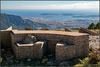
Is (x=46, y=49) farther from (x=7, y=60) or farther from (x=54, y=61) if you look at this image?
(x=7, y=60)

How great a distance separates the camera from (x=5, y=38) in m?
16.0

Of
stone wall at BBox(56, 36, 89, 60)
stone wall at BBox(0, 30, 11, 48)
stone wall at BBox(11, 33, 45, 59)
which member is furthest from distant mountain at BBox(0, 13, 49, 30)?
stone wall at BBox(56, 36, 89, 60)

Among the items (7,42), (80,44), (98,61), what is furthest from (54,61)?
(7,42)

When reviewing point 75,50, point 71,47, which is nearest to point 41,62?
point 71,47

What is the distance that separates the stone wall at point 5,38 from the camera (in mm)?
15852

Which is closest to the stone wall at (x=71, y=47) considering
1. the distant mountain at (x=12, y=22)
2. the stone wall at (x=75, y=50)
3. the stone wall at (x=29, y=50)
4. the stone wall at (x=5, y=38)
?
the stone wall at (x=75, y=50)

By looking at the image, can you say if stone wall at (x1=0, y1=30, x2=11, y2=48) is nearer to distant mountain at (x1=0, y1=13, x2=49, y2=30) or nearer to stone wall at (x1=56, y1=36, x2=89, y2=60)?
distant mountain at (x1=0, y1=13, x2=49, y2=30)

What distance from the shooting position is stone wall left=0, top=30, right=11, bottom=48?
1585 centimetres

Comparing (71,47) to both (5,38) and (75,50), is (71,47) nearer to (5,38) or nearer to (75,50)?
(75,50)

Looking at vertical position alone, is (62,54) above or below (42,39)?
below

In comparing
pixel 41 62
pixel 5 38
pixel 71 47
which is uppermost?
pixel 5 38

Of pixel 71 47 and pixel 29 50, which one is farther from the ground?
Result: pixel 71 47

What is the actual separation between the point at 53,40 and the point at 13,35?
4.67 metres

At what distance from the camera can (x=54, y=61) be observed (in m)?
12.4
